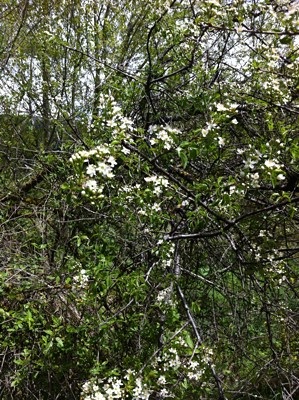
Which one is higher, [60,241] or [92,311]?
[60,241]

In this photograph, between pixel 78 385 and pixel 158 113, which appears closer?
pixel 78 385

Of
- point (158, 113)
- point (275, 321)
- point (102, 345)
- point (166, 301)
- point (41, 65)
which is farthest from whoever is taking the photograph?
point (41, 65)

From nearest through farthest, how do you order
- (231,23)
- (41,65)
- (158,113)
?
(231,23) < (158,113) < (41,65)

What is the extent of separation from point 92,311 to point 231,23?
5.50 feet

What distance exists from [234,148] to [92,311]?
1272mm

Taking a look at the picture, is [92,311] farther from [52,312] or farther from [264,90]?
[264,90]

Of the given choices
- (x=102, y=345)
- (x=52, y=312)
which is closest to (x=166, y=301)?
(x=102, y=345)

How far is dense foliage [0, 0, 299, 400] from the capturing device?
2.05 metres

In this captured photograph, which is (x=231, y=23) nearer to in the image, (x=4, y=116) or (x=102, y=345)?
(x=102, y=345)

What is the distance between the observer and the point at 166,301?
7.59 ft

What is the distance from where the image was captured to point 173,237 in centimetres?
240

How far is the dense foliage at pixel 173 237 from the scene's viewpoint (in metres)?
2.05

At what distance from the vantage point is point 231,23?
2.10 meters

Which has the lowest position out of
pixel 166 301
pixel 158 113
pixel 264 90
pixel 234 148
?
pixel 166 301
